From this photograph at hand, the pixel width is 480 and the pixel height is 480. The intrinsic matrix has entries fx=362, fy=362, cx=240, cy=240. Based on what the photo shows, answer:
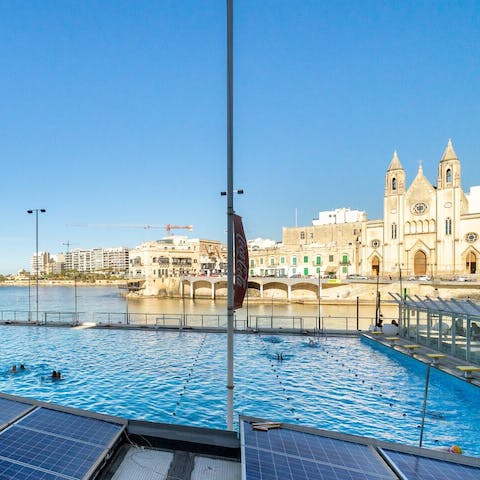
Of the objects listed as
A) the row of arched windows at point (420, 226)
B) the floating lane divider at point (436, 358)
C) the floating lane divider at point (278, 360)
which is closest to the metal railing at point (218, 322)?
the floating lane divider at point (278, 360)

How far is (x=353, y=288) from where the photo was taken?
6850 centimetres

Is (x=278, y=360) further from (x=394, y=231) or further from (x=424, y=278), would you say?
(x=394, y=231)

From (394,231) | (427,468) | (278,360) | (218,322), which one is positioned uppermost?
(394,231)

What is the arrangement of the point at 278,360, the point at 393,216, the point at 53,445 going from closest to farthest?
1. the point at 53,445
2. the point at 278,360
3. the point at 393,216

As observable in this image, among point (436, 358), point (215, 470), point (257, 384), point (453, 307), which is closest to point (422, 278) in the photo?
point (453, 307)

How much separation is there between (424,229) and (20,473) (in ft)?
260

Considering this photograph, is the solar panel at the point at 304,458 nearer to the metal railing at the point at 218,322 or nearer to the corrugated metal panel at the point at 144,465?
the corrugated metal panel at the point at 144,465

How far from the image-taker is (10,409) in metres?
6.05

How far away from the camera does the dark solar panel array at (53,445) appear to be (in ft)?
14.5

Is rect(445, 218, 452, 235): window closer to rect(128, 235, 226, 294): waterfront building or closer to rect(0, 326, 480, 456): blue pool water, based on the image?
rect(0, 326, 480, 456): blue pool water

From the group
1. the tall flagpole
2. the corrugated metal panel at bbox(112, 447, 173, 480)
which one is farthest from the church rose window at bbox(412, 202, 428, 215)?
the corrugated metal panel at bbox(112, 447, 173, 480)

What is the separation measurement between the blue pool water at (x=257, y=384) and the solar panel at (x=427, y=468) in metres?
8.21

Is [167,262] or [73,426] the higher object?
[73,426]

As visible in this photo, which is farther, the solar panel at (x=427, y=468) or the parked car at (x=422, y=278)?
the parked car at (x=422, y=278)
